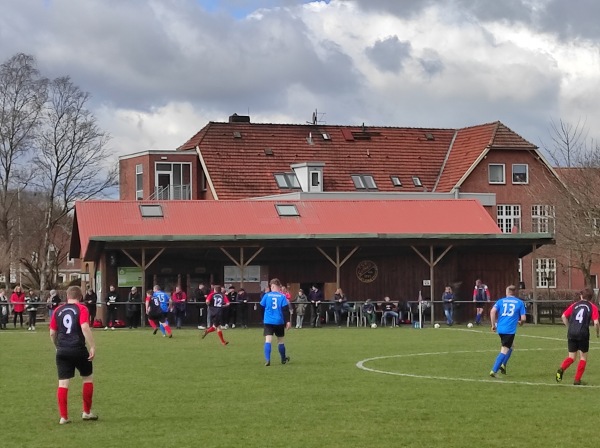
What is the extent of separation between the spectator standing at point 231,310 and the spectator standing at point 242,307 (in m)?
0.19

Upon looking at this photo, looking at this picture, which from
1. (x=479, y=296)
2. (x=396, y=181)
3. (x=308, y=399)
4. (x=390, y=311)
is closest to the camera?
(x=308, y=399)

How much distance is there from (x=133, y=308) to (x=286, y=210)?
10320 mm

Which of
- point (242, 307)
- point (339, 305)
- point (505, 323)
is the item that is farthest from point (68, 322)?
point (339, 305)

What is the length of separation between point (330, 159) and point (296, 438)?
187 feet

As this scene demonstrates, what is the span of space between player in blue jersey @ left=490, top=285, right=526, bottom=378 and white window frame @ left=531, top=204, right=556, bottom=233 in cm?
3828

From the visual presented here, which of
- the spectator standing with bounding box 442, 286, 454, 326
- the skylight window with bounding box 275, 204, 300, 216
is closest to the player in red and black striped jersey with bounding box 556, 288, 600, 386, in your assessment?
the spectator standing with bounding box 442, 286, 454, 326

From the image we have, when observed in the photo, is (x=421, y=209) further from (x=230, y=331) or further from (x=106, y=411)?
(x=106, y=411)

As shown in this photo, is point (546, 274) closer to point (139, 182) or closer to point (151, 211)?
point (139, 182)

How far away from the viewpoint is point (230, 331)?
137ft

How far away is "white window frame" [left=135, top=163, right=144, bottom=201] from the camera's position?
228 ft

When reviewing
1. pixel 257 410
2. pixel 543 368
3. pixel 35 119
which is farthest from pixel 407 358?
pixel 35 119

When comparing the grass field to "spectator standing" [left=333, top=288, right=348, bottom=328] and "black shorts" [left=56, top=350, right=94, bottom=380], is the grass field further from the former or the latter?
"spectator standing" [left=333, top=288, right=348, bottom=328]

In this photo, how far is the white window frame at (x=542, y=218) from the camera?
202 ft

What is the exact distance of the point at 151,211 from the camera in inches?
2009
